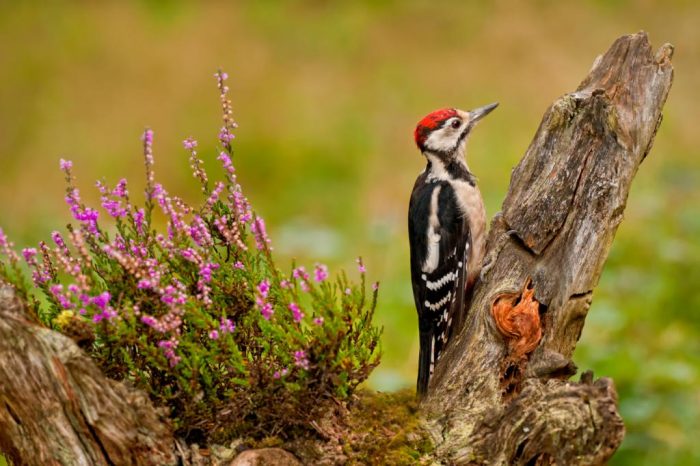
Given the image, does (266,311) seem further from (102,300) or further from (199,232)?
(102,300)

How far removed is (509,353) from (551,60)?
258 inches

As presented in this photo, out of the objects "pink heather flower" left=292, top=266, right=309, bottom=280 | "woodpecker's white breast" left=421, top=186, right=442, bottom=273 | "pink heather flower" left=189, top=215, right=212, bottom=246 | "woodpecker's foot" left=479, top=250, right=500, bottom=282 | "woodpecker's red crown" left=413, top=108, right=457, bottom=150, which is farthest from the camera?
"woodpecker's red crown" left=413, top=108, right=457, bottom=150

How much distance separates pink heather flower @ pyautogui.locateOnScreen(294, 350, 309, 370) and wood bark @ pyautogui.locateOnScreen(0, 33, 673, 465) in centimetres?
41

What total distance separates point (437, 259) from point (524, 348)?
0.91 meters

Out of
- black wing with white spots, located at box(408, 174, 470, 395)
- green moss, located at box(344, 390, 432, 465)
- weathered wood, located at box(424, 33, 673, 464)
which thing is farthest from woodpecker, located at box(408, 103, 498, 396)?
green moss, located at box(344, 390, 432, 465)

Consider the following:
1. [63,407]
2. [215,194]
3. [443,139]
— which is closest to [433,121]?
[443,139]

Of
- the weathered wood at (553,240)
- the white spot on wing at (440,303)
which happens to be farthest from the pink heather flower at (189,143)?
the white spot on wing at (440,303)

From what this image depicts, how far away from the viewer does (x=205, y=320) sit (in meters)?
2.77

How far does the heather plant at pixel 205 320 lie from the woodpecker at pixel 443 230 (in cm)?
73

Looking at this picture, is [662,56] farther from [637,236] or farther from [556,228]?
[637,236]

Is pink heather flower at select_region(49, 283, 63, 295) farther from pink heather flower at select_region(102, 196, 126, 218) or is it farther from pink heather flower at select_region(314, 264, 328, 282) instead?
pink heather flower at select_region(314, 264, 328, 282)

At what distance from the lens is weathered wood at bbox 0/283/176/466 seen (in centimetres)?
264

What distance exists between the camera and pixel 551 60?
9203 mm

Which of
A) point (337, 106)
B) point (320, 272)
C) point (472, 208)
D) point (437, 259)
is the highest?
point (337, 106)
